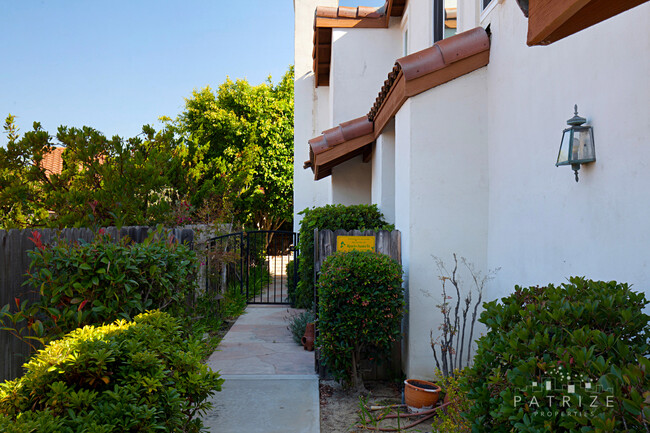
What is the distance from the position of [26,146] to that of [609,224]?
25.9 ft

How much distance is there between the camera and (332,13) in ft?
36.9

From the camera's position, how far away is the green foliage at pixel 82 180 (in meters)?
6.96

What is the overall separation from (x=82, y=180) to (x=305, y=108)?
8381mm

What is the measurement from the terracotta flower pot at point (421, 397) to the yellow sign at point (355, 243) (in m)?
1.75

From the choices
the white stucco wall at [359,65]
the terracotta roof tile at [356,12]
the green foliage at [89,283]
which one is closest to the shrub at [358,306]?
the green foliage at [89,283]

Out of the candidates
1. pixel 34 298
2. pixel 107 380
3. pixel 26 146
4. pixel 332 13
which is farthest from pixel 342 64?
pixel 107 380

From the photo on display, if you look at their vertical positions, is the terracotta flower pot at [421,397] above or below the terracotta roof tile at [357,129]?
below

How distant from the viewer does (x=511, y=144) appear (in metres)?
4.82

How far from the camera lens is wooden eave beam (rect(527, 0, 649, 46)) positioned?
1.97 meters

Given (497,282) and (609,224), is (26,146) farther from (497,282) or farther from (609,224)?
(609,224)

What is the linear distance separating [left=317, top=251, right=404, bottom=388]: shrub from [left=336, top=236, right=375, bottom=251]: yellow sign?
74cm

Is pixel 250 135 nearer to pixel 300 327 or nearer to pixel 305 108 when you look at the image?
pixel 305 108

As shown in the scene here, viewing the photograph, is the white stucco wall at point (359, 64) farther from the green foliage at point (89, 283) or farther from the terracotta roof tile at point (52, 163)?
the green foliage at point (89, 283)

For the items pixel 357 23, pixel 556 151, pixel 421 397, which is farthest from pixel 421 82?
pixel 357 23
